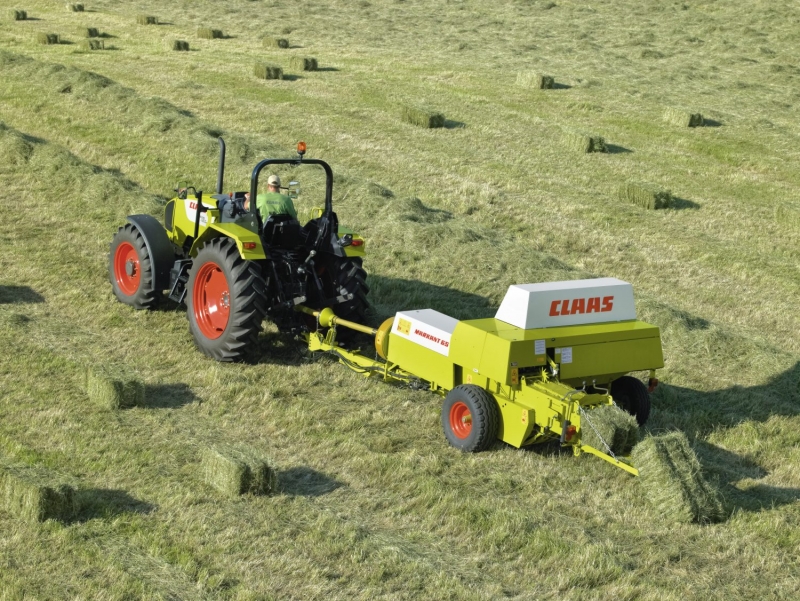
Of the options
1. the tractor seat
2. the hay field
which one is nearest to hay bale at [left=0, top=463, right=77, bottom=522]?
the hay field

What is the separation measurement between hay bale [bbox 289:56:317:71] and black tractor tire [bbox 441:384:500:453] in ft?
60.8

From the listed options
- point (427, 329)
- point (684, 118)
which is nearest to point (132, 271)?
point (427, 329)

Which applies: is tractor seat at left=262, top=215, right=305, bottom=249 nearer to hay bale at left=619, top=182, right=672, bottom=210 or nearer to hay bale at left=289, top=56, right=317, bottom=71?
hay bale at left=619, top=182, right=672, bottom=210

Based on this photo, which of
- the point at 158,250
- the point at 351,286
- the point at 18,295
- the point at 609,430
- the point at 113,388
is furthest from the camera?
the point at 18,295

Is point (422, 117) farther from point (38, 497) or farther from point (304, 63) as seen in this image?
point (38, 497)

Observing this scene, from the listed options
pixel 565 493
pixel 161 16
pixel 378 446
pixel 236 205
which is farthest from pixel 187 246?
pixel 161 16

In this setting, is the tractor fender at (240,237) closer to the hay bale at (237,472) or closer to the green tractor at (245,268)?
the green tractor at (245,268)

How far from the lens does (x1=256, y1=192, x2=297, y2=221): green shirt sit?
989 centimetres

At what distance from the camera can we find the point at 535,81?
24.8 metres

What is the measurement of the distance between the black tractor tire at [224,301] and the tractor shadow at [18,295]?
7.88 ft

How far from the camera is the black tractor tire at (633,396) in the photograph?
28.6 feet

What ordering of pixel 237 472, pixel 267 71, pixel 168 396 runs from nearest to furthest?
1. pixel 237 472
2. pixel 168 396
3. pixel 267 71

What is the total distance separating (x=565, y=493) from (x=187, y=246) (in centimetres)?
555

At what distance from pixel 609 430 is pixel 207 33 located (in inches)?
987
